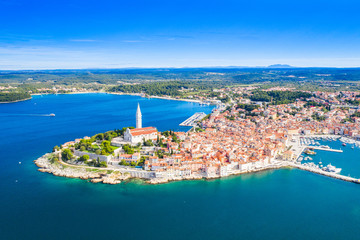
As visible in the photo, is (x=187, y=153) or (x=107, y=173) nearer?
(x=107, y=173)

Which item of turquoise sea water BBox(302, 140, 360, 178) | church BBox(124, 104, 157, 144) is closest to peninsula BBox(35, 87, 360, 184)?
church BBox(124, 104, 157, 144)

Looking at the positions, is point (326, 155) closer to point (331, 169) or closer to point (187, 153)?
point (331, 169)

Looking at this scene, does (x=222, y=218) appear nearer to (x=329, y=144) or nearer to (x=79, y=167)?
(x=79, y=167)

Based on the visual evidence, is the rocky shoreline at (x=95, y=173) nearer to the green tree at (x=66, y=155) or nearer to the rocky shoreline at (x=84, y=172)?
the rocky shoreline at (x=84, y=172)

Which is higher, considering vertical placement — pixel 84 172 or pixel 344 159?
pixel 84 172

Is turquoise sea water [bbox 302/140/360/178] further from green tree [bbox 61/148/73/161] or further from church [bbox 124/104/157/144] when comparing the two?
green tree [bbox 61/148/73/161]

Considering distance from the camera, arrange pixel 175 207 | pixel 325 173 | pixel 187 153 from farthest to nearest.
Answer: pixel 187 153 < pixel 325 173 < pixel 175 207

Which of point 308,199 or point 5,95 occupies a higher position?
point 5,95

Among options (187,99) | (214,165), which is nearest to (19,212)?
(214,165)

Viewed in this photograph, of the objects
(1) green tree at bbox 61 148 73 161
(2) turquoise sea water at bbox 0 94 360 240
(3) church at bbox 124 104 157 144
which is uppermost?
(3) church at bbox 124 104 157 144

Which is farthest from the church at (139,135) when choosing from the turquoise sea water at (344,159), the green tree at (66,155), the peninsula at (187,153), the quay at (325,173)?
the turquoise sea water at (344,159)

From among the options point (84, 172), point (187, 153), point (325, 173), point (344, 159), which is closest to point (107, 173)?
point (84, 172)
